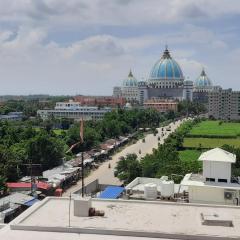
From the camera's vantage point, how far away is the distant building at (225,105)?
114188mm

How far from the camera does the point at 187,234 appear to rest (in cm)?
1194

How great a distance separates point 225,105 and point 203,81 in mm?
59263

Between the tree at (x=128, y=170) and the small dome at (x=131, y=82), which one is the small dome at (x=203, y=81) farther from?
the tree at (x=128, y=170)

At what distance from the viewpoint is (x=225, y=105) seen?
4567 inches

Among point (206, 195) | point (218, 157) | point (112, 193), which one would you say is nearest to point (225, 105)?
point (112, 193)

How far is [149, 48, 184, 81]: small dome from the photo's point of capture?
152 metres

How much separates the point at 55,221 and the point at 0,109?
103 m

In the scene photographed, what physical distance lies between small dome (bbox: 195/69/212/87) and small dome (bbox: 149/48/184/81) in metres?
20.5

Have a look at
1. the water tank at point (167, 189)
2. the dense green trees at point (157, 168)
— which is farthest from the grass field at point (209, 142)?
the water tank at point (167, 189)

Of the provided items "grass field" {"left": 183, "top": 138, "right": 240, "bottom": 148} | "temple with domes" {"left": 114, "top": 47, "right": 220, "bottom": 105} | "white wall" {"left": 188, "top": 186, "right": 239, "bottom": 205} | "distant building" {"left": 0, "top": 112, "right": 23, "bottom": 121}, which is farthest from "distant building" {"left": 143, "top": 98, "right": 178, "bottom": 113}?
"white wall" {"left": 188, "top": 186, "right": 239, "bottom": 205}

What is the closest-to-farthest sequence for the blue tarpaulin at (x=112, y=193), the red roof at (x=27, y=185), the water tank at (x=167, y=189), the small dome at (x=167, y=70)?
1. the water tank at (x=167, y=189)
2. the blue tarpaulin at (x=112, y=193)
3. the red roof at (x=27, y=185)
4. the small dome at (x=167, y=70)

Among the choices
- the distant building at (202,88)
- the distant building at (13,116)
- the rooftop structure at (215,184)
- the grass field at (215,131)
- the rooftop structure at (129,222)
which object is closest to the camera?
the rooftop structure at (129,222)

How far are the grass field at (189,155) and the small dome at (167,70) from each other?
3859 inches

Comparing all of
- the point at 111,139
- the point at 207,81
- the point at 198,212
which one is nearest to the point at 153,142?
the point at 111,139
